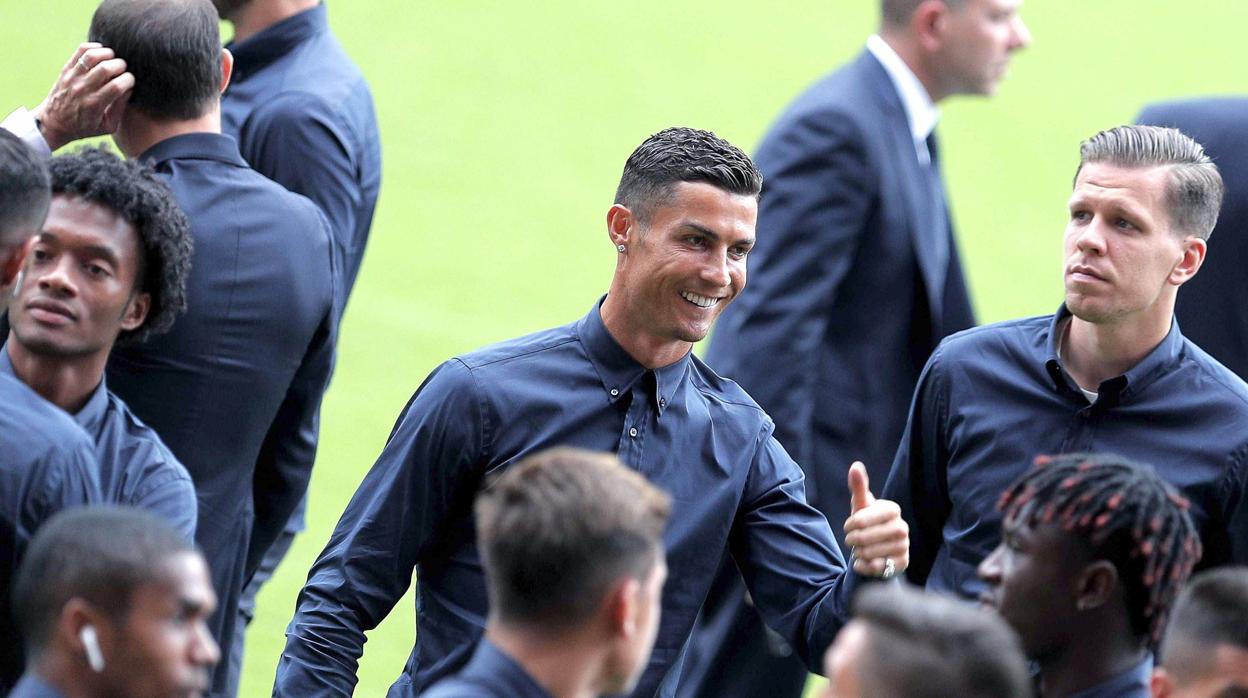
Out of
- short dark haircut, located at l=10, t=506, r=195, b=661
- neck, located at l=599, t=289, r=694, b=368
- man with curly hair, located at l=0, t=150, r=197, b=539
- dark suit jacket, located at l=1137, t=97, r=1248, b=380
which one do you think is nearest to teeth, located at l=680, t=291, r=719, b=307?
neck, located at l=599, t=289, r=694, b=368

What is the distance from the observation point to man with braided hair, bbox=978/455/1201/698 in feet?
11.6

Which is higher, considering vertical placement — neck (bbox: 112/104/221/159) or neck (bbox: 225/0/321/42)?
neck (bbox: 225/0/321/42)

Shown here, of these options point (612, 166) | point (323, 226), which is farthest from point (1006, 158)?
point (323, 226)

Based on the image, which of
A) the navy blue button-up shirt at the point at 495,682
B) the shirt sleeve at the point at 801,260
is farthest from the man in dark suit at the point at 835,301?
the navy blue button-up shirt at the point at 495,682

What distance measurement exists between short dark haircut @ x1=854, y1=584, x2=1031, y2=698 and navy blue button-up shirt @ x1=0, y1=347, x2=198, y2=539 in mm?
1605

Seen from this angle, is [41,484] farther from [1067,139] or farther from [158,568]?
[1067,139]

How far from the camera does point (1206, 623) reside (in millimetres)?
3332

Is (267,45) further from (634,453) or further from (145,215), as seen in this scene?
(634,453)

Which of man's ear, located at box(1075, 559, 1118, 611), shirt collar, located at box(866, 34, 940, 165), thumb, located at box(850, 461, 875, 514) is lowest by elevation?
thumb, located at box(850, 461, 875, 514)

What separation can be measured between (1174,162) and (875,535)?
136cm

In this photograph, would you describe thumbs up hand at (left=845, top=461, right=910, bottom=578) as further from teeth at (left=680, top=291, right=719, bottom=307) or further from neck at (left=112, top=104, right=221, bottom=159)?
neck at (left=112, top=104, right=221, bottom=159)

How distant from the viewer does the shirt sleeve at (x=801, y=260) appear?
19.0 feet

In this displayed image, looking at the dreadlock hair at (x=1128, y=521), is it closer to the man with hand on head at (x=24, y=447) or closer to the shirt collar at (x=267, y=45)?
the man with hand on head at (x=24, y=447)

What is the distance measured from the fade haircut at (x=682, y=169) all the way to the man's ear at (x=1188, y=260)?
104cm
